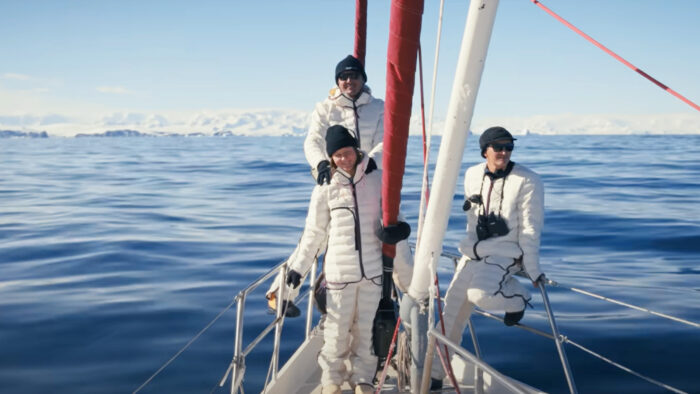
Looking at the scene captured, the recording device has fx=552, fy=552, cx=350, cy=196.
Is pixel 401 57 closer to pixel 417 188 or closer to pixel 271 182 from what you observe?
pixel 417 188

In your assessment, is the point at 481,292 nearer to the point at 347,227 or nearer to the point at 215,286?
the point at 347,227

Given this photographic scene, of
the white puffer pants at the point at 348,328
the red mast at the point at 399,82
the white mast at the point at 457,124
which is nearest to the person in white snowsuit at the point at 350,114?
the white puffer pants at the point at 348,328

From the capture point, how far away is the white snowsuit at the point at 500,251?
4.19 m

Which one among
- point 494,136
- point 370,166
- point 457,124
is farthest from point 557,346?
point 457,124

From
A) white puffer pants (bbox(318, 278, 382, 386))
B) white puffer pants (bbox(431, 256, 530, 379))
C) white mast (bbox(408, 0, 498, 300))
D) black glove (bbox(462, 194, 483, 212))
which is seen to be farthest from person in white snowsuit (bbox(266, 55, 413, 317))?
white mast (bbox(408, 0, 498, 300))

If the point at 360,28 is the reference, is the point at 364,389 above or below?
below

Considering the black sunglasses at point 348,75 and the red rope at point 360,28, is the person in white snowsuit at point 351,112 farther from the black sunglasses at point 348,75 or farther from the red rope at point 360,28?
the red rope at point 360,28

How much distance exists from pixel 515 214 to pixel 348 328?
1.57 m

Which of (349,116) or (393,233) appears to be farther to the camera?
(349,116)

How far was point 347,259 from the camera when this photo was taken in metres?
4.19

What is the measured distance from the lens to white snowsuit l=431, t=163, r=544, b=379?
4.19m

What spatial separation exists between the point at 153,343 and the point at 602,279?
308 inches

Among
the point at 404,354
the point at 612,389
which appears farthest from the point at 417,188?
the point at 404,354

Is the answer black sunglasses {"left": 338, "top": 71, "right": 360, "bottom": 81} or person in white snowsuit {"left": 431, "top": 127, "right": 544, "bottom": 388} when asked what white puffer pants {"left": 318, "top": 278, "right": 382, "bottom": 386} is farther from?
black sunglasses {"left": 338, "top": 71, "right": 360, "bottom": 81}
